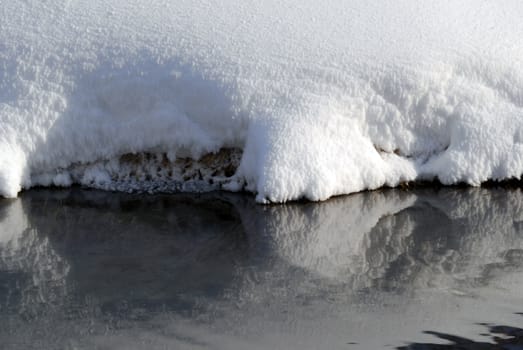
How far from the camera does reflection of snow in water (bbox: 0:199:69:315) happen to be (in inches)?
170

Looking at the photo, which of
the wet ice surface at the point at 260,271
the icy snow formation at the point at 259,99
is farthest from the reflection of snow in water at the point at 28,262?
the icy snow formation at the point at 259,99

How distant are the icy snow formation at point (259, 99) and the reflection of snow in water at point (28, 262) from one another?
0.40 metres

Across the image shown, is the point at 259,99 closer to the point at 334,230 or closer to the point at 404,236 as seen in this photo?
the point at 334,230

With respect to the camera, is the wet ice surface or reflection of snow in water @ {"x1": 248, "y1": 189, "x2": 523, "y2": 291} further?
reflection of snow in water @ {"x1": 248, "y1": 189, "x2": 523, "y2": 291}

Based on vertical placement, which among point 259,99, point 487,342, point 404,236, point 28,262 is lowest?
point 487,342

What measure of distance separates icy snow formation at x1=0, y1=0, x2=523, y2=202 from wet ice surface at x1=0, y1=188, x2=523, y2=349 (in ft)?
0.75

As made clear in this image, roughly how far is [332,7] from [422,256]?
7.74ft

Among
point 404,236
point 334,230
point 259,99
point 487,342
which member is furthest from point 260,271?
point 259,99

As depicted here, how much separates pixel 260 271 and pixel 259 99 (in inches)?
58.8

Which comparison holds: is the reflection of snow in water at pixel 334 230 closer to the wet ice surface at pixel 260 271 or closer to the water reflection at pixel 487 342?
the wet ice surface at pixel 260 271

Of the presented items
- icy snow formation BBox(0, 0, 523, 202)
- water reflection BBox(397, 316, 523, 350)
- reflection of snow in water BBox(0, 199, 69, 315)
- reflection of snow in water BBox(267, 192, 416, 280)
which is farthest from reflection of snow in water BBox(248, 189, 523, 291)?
reflection of snow in water BBox(0, 199, 69, 315)

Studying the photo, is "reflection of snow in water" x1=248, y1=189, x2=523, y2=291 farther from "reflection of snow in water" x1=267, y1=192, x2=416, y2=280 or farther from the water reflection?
the water reflection

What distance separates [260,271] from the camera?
457 cm

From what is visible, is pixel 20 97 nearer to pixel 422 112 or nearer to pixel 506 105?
pixel 422 112
